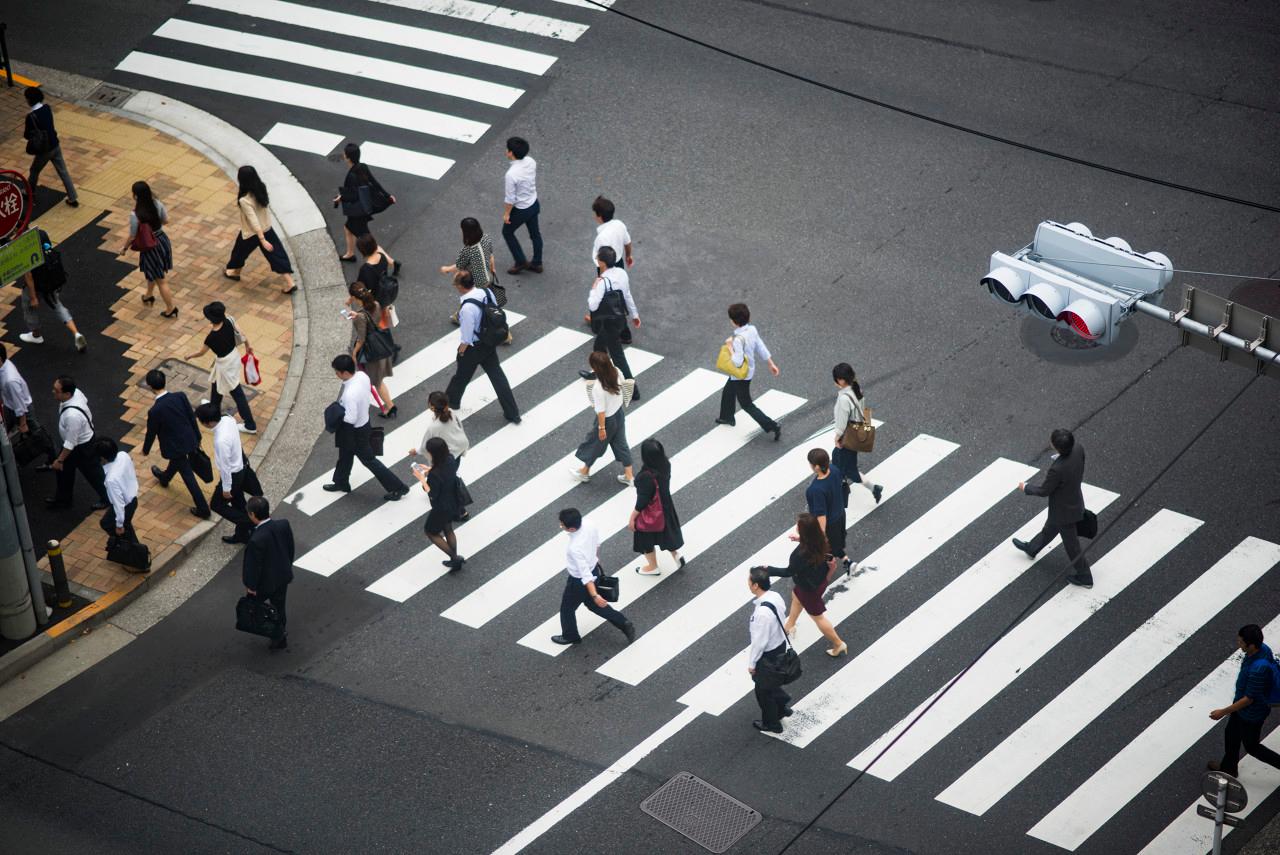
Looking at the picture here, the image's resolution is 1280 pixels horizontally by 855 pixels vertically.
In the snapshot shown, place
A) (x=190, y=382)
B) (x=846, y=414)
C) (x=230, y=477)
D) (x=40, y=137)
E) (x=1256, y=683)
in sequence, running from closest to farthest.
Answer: (x=1256, y=683)
(x=846, y=414)
(x=230, y=477)
(x=190, y=382)
(x=40, y=137)

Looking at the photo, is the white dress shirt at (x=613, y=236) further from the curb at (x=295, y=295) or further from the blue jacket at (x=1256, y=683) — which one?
the blue jacket at (x=1256, y=683)

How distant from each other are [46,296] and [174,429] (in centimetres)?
348

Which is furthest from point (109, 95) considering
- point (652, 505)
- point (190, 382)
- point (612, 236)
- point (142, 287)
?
point (652, 505)

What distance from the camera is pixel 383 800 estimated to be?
13195 mm

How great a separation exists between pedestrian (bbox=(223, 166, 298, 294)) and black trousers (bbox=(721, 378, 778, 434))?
5992 millimetres

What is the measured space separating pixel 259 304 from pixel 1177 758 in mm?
11865

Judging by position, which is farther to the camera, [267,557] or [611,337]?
[611,337]

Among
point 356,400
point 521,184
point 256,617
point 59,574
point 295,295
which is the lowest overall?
point 59,574

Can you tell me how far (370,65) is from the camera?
74.7ft

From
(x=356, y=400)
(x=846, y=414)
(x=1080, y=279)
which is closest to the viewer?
(x=1080, y=279)

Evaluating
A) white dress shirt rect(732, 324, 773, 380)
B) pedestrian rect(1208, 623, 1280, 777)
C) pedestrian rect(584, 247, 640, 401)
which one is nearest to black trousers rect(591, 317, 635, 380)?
pedestrian rect(584, 247, 640, 401)

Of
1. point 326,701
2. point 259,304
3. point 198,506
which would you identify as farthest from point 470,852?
point 259,304

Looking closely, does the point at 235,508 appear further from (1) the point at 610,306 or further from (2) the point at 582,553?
(1) the point at 610,306

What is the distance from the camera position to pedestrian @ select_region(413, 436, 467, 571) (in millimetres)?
14820
